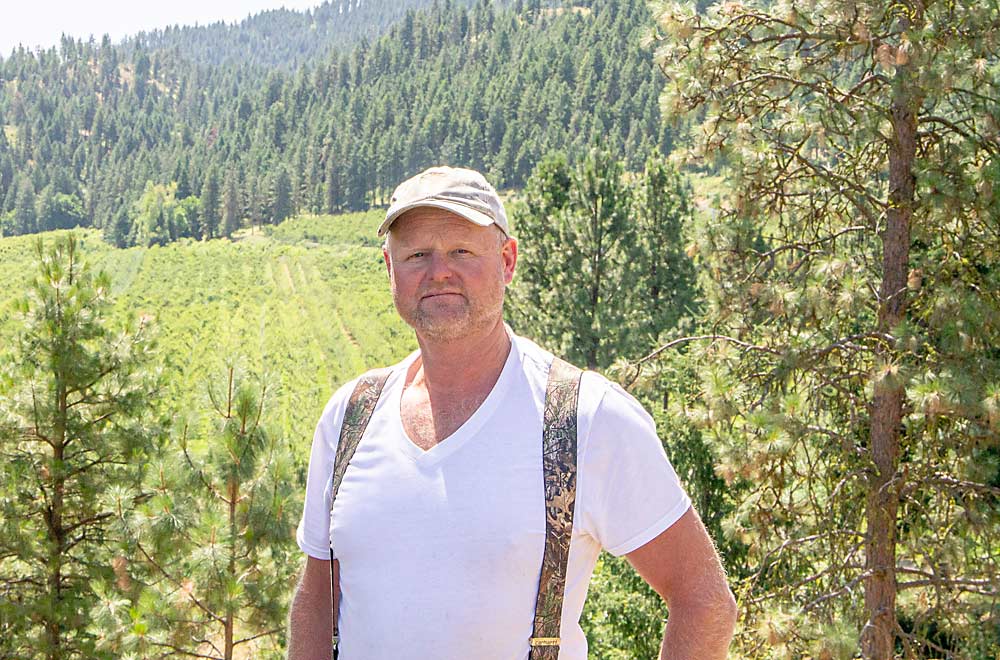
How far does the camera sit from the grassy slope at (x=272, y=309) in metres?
23.6

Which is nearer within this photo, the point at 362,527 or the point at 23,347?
the point at 362,527

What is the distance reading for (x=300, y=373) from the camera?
29.5 meters

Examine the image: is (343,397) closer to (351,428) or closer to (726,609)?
(351,428)

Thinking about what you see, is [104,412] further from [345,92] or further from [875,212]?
[345,92]

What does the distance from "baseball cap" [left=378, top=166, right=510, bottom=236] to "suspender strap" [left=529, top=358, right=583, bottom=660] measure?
364 millimetres

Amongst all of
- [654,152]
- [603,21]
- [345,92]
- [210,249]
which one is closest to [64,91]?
[345,92]

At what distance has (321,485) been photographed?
1.79 metres

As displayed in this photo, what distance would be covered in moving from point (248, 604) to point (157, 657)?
824 millimetres

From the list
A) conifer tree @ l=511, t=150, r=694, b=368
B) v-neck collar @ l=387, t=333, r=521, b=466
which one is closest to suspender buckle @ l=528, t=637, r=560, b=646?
v-neck collar @ l=387, t=333, r=521, b=466

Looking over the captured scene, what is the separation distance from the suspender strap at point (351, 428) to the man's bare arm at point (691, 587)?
1.81 feet

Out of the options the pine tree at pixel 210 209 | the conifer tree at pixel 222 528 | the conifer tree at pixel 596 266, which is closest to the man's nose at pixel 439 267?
the conifer tree at pixel 222 528

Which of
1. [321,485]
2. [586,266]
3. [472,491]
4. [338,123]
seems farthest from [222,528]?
[338,123]

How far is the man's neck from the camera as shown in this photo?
172cm

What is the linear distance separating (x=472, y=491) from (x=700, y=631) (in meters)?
0.44
